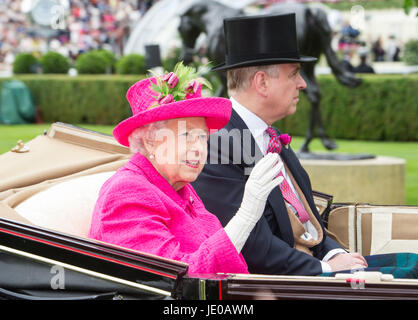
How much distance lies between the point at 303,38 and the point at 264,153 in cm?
469

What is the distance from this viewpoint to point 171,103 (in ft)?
6.97

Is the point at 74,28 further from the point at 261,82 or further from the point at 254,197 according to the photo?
the point at 254,197

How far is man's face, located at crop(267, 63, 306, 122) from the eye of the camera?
109 inches

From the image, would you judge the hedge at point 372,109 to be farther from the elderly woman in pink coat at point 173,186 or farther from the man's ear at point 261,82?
the elderly woman in pink coat at point 173,186

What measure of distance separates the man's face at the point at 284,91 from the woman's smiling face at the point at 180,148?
25.5 inches

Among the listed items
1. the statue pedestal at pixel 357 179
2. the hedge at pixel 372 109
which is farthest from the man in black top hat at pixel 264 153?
the hedge at pixel 372 109

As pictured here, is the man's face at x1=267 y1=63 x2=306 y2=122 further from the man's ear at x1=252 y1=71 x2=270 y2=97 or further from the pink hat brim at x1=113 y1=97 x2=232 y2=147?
the pink hat brim at x1=113 y1=97 x2=232 y2=147

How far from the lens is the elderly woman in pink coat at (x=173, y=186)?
79.0 inches

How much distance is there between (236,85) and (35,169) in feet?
3.09

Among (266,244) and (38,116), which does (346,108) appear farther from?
(266,244)

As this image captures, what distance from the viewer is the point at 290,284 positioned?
1897mm

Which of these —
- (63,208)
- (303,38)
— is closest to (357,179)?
(303,38)

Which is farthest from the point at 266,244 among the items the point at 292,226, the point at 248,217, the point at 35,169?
the point at 35,169

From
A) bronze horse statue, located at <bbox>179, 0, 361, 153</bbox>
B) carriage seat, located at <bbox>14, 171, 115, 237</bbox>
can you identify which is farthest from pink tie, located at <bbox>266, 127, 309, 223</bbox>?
bronze horse statue, located at <bbox>179, 0, 361, 153</bbox>
